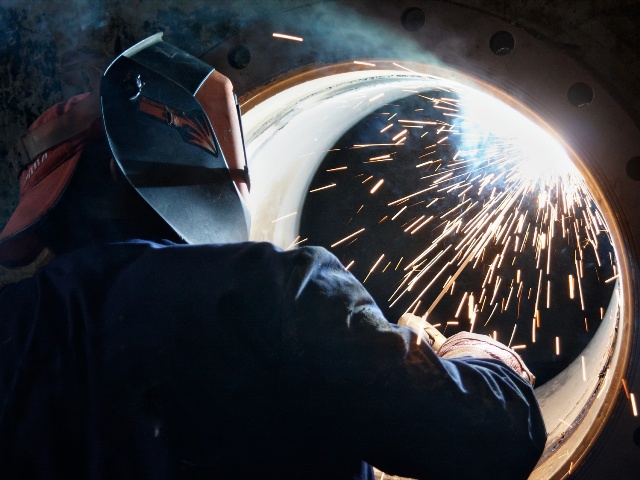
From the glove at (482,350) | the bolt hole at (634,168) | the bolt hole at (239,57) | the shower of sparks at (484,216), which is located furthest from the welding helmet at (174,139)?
the shower of sparks at (484,216)

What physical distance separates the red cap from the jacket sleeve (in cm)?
A: 55

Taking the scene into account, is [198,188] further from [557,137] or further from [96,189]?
[557,137]

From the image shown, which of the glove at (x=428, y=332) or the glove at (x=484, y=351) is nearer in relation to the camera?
the glove at (x=484, y=351)

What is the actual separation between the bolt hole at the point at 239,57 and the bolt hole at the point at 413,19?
438 mm

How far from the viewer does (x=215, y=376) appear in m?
0.87

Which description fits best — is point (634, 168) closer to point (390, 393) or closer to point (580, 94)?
point (580, 94)

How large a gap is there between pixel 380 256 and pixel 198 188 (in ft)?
6.12

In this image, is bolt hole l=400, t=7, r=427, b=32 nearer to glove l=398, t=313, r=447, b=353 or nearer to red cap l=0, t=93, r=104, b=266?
red cap l=0, t=93, r=104, b=266

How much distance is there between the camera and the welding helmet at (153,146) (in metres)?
1.12

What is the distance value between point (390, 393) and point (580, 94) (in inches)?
31.1

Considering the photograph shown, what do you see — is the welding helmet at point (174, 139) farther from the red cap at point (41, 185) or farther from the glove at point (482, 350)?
the glove at point (482, 350)

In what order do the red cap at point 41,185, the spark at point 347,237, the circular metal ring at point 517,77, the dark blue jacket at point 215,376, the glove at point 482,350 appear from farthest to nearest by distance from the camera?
the spark at point 347,237 → the glove at point 482,350 → the circular metal ring at point 517,77 → the red cap at point 41,185 → the dark blue jacket at point 215,376

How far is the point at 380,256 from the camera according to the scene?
2.99 metres

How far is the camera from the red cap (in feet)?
3.51
